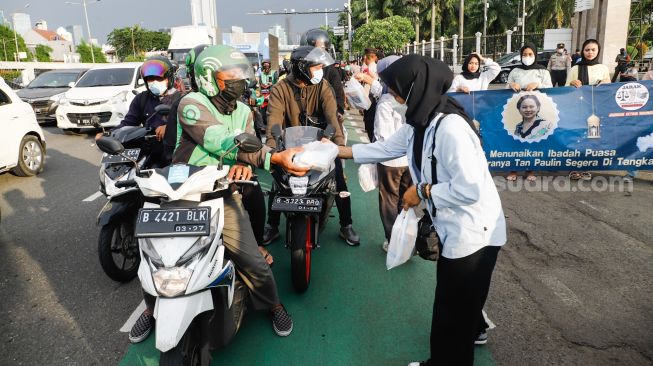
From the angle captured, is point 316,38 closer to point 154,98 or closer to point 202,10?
point 154,98

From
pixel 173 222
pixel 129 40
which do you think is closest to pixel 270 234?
pixel 173 222

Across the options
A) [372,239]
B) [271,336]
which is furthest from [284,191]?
[372,239]

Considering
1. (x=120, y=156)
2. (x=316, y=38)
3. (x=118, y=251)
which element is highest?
(x=316, y=38)

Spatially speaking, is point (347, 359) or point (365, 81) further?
point (365, 81)

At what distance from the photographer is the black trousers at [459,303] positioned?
7.86 ft

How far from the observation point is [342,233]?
5.16m

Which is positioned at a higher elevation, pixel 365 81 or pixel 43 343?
pixel 365 81

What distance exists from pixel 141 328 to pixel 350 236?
7.60 ft

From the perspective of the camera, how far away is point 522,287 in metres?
3.95

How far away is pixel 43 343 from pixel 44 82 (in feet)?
49.0

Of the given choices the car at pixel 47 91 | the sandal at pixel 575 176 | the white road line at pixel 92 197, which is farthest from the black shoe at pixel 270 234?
the car at pixel 47 91

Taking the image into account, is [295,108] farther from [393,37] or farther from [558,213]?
[393,37]

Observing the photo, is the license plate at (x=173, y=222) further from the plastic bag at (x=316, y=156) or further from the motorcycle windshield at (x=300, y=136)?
the motorcycle windshield at (x=300, y=136)

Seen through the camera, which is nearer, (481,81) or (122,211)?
(122,211)
